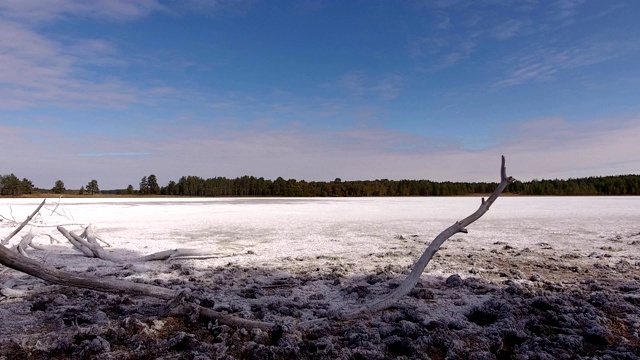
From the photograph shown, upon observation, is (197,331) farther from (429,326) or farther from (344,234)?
(344,234)

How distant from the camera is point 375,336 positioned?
429cm

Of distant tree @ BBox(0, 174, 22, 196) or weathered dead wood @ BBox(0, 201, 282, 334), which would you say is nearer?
weathered dead wood @ BBox(0, 201, 282, 334)

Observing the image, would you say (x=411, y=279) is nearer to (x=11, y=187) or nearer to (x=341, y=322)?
(x=341, y=322)

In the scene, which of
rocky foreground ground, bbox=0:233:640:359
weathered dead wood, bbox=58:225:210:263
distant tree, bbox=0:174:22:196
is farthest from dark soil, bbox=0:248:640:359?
distant tree, bbox=0:174:22:196

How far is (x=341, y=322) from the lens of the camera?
15.8ft

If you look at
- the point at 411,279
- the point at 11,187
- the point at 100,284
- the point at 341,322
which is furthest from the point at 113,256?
the point at 11,187

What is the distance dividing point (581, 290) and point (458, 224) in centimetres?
219

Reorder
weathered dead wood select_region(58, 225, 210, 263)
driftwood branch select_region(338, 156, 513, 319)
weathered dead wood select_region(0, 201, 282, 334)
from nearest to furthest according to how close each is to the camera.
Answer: weathered dead wood select_region(0, 201, 282, 334) → driftwood branch select_region(338, 156, 513, 319) → weathered dead wood select_region(58, 225, 210, 263)

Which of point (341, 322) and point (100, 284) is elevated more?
point (100, 284)

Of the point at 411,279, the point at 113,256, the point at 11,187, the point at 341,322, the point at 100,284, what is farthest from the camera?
the point at 11,187

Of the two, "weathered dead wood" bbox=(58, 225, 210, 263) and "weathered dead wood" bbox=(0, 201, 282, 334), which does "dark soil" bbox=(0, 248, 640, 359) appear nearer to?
"weathered dead wood" bbox=(0, 201, 282, 334)

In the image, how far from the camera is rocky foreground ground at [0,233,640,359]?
A: 4023mm

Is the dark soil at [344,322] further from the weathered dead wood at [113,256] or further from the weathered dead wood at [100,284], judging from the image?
the weathered dead wood at [113,256]

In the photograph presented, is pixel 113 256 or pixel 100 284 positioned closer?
pixel 100 284
